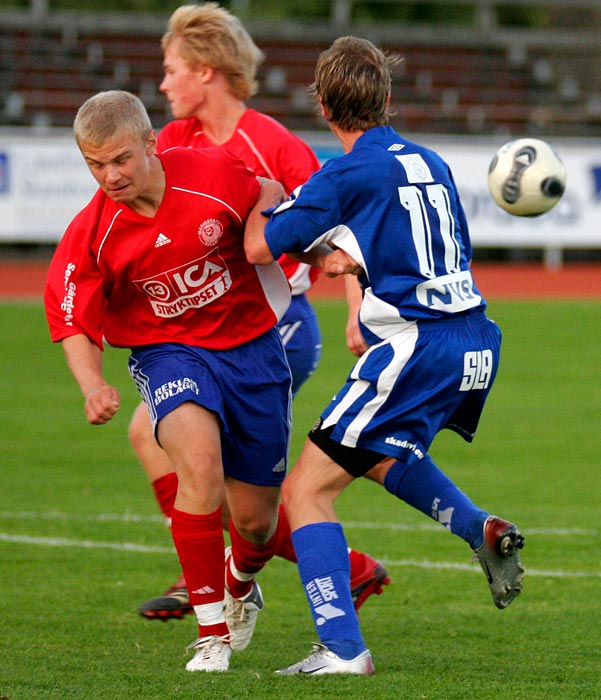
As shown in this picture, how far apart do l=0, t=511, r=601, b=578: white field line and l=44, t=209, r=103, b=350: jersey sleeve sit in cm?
219

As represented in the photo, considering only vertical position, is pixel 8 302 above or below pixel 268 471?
below

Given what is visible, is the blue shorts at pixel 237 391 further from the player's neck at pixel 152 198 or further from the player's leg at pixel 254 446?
the player's neck at pixel 152 198

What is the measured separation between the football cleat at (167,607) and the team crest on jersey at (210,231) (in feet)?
4.38

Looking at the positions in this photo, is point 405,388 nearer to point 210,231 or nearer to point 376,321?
point 376,321

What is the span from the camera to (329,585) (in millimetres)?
3990

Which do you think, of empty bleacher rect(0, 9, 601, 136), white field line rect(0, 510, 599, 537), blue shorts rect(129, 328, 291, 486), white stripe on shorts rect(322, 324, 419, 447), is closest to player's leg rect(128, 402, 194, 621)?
blue shorts rect(129, 328, 291, 486)

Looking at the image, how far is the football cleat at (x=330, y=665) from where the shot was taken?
154 inches

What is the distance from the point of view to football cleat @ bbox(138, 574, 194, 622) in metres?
4.85

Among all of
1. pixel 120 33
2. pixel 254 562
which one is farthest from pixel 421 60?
pixel 254 562

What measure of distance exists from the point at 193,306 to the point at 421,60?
25097 mm

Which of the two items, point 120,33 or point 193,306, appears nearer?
point 193,306

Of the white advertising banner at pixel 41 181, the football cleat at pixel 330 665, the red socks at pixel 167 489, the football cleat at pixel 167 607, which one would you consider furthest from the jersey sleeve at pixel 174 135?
the white advertising banner at pixel 41 181

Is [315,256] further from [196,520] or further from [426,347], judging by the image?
[196,520]

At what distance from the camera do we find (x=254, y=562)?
4750 millimetres
